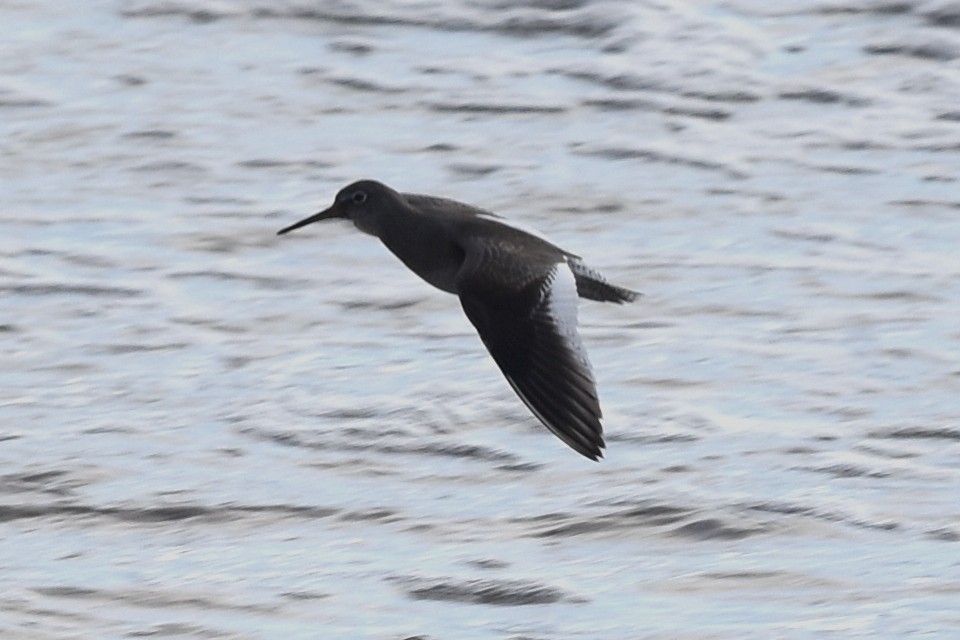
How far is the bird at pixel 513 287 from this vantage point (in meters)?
6.52

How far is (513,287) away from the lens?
684cm

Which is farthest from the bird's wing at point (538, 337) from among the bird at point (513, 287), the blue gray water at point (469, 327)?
the blue gray water at point (469, 327)

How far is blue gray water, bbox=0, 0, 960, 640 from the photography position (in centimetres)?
751

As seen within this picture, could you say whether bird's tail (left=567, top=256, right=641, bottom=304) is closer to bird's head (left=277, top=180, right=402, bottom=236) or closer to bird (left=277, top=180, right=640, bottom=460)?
bird (left=277, top=180, right=640, bottom=460)

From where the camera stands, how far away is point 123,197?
1219cm

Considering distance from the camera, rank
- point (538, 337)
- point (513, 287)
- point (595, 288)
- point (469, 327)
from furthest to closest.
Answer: point (469, 327)
point (595, 288)
point (513, 287)
point (538, 337)

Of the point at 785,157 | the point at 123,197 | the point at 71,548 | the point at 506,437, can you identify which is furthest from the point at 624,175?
the point at 71,548

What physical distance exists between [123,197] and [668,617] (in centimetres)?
580

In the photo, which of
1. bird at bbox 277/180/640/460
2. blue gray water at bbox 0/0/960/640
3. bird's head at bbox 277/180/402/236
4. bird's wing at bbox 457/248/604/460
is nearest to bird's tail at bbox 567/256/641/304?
bird at bbox 277/180/640/460

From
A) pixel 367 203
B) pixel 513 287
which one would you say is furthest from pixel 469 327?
pixel 513 287

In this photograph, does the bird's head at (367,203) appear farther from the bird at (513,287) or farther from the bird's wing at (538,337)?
the bird's wing at (538,337)

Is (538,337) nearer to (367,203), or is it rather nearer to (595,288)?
(595,288)

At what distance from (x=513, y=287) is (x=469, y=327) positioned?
3369mm

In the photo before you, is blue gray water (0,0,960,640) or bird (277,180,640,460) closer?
bird (277,180,640,460)
